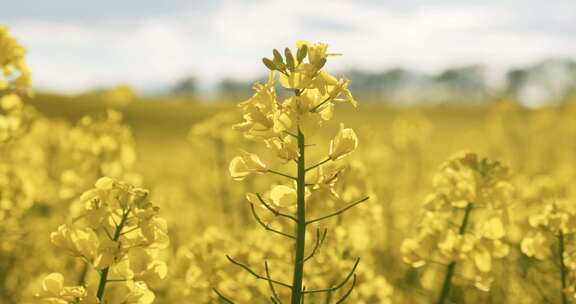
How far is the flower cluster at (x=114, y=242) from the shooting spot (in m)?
1.75

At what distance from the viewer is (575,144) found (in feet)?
50.0

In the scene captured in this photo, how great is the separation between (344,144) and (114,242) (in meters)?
0.78

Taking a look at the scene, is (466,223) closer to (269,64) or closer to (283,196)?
(283,196)

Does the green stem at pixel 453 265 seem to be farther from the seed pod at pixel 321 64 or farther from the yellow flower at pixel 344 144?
the seed pod at pixel 321 64

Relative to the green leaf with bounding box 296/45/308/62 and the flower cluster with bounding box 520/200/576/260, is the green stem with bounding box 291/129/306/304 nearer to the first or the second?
the green leaf with bounding box 296/45/308/62

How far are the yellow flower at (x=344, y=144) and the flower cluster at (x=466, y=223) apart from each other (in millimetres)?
852

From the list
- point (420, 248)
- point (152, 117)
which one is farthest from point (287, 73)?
point (152, 117)

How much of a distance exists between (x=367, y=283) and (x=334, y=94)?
4.80ft

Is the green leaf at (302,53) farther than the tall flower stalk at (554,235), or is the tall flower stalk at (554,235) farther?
the tall flower stalk at (554,235)

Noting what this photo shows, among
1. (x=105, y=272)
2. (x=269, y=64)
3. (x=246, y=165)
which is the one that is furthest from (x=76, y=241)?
(x=269, y=64)

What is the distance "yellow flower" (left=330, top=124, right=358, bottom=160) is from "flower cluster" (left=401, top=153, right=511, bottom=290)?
2.79 ft

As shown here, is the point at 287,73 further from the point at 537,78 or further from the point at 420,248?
the point at 537,78

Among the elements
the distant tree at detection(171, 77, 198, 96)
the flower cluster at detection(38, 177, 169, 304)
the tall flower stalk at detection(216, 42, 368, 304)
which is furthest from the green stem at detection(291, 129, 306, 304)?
the distant tree at detection(171, 77, 198, 96)

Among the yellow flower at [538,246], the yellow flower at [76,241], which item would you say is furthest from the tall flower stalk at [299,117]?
the yellow flower at [538,246]
